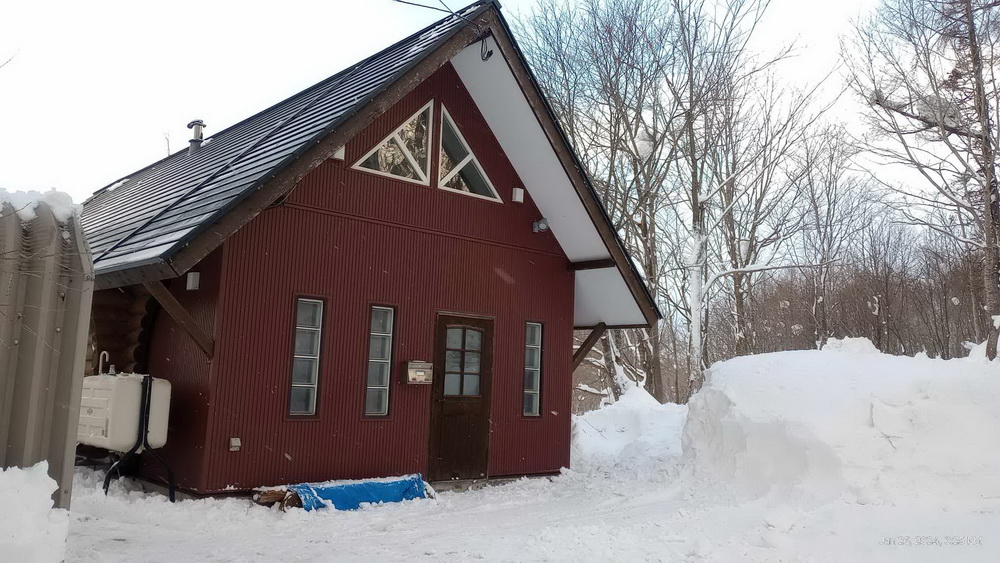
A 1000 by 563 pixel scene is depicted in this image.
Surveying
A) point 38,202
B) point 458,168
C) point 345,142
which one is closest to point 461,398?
point 458,168

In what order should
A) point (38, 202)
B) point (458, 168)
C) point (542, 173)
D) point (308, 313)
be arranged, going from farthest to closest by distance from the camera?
point (542, 173), point (458, 168), point (308, 313), point (38, 202)

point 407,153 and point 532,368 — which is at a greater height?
point 407,153

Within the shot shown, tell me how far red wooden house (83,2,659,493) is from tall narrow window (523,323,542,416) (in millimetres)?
29

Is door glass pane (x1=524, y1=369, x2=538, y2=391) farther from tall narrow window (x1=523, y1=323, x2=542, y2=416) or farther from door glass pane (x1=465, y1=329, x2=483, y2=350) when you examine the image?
door glass pane (x1=465, y1=329, x2=483, y2=350)

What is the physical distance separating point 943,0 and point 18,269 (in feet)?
50.4

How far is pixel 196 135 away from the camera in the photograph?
49.0 ft

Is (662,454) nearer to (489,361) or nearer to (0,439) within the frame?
(489,361)

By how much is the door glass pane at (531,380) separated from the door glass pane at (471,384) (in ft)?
3.27

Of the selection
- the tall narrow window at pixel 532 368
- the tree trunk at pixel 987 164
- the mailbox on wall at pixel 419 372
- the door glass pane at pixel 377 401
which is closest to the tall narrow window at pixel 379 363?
the door glass pane at pixel 377 401

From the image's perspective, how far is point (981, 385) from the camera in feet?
24.6

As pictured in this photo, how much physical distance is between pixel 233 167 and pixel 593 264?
515 centimetres

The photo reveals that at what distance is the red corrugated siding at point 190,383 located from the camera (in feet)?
25.5

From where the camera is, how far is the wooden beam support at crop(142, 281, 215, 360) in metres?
7.17

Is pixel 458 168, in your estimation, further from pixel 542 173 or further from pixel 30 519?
pixel 30 519
